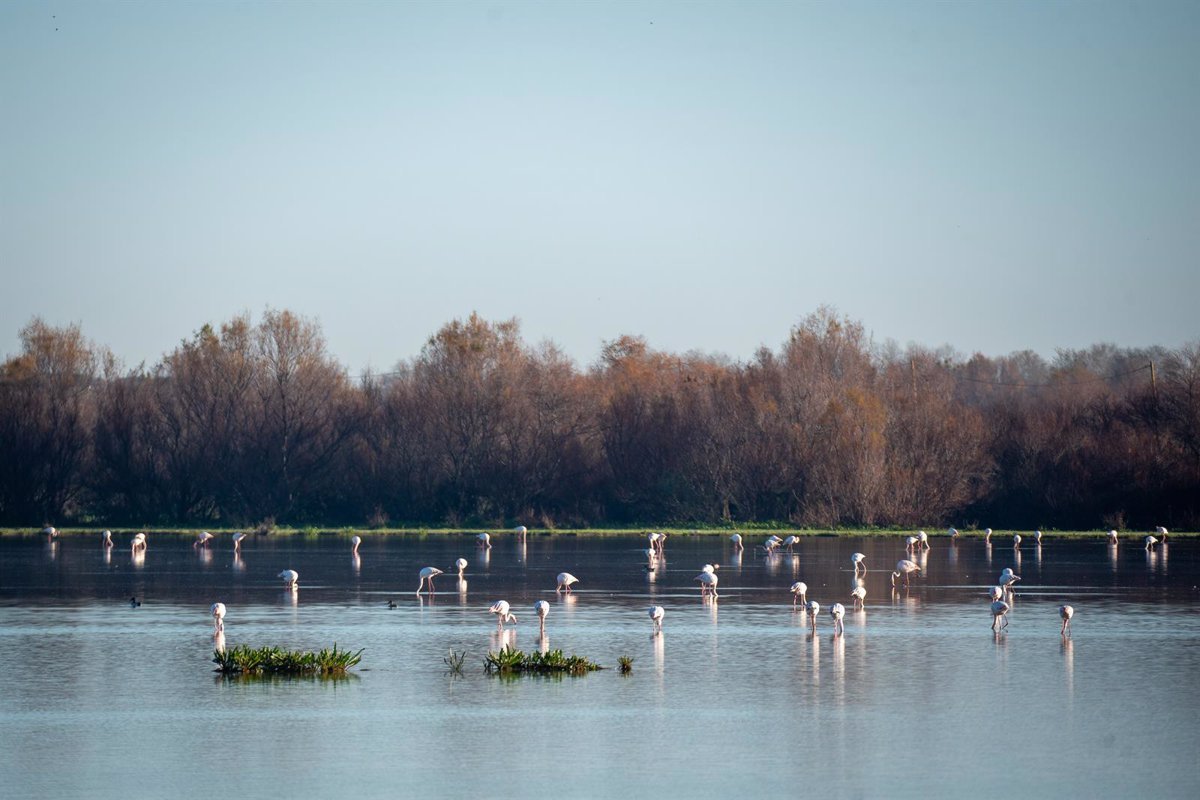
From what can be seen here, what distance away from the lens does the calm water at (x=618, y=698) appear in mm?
12766

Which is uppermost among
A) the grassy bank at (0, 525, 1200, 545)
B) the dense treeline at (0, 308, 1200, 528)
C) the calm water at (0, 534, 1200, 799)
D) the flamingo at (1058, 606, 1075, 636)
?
the dense treeline at (0, 308, 1200, 528)

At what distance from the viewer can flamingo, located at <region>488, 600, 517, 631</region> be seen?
885 inches

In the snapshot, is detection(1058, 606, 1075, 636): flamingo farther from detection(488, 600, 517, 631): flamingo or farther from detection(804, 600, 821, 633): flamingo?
detection(488, 600, 517, 631): flamingo

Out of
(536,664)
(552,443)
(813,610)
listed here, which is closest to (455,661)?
(536,664)

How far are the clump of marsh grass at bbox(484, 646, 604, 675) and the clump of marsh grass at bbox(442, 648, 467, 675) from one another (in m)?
0.35

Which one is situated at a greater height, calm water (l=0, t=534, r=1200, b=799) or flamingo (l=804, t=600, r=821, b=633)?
flamingo (l=804, t=600, r=821, b=633)

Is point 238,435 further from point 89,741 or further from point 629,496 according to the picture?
point 89,741

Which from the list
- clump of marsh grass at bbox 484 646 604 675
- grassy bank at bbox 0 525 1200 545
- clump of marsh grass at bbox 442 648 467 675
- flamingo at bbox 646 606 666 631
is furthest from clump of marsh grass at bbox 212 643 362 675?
grassy bank at bbox 0 525 1200 545

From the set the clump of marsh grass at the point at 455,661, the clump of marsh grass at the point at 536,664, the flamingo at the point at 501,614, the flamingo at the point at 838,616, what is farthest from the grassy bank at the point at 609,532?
the clump of marsh grass at the point at 536,664

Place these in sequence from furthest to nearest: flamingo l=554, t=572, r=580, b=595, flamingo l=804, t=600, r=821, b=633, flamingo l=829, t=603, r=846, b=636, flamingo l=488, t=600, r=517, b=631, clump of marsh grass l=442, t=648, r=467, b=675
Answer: flamingo l=554, t=572, r=580, b=595 < flamingo l=488, t=600, r=517, b=631 < flamingo l=804, t=600, r=821, b=633 < flamingo l=829, t=603, r=846, b=636 < clump of marsh grass l=442, t=648, r=467, b=675

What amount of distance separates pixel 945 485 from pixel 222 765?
44292 millimetres

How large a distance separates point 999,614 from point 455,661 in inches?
352

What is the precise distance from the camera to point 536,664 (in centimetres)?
1847

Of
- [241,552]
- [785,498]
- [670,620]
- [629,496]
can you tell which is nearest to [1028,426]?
[785,498]
